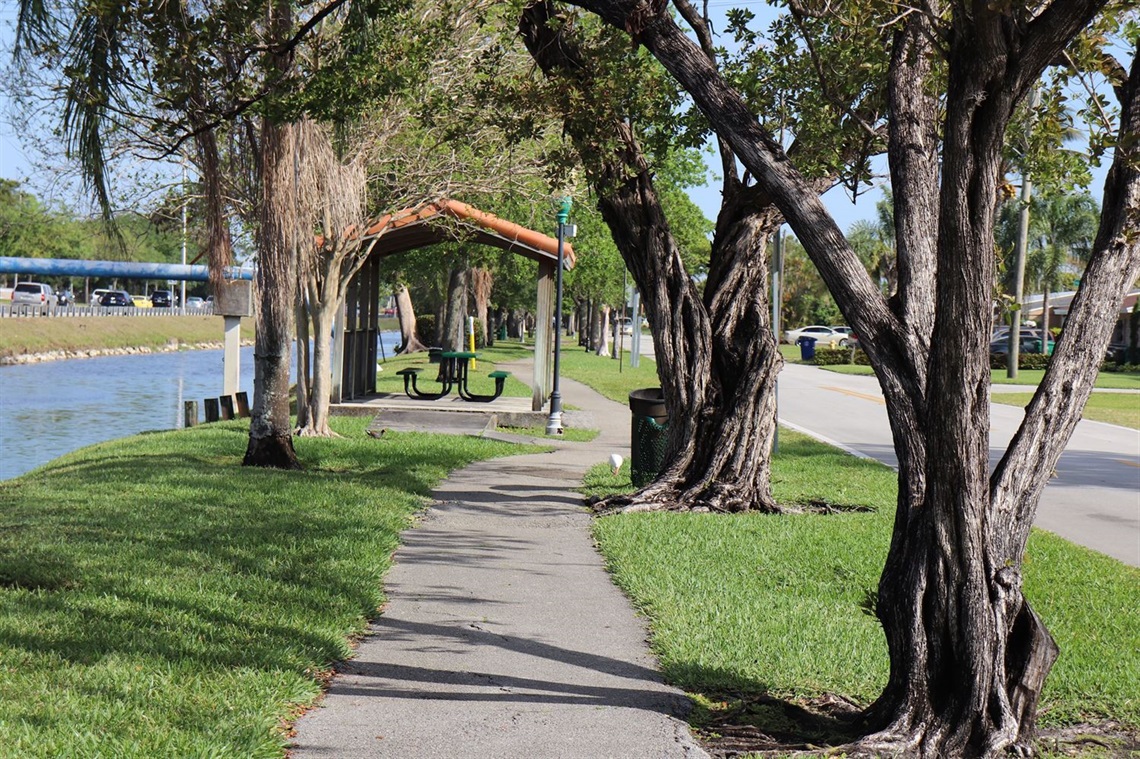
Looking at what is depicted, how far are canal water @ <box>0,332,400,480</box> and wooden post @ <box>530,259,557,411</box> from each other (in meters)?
7.21

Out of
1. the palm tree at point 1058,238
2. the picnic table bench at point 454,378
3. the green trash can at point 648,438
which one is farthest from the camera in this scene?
the palm tree at point 1058,238

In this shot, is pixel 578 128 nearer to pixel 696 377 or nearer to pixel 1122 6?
pixel 696 377

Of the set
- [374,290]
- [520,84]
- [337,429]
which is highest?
[520,84]

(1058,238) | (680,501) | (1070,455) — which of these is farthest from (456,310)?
(1058,238)

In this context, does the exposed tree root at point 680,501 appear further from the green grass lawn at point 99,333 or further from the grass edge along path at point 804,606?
the green grass lawn at point 99,333

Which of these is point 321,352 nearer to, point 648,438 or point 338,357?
point 338,357

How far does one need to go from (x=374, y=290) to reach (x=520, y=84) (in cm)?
1291

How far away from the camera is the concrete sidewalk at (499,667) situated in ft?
16.9

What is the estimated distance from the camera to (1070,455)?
18.6 m

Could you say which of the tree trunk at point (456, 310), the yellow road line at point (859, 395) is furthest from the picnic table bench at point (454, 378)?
the tree trunk at point (456, 310)

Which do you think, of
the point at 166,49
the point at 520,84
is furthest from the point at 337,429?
the point at 166,49

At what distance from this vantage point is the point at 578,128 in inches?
452

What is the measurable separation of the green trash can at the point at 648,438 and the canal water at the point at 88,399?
962 centimetres

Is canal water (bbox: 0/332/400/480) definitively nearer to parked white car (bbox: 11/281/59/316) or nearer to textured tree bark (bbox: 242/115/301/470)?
textured tree bark (bbox: 242/115/301/470)
